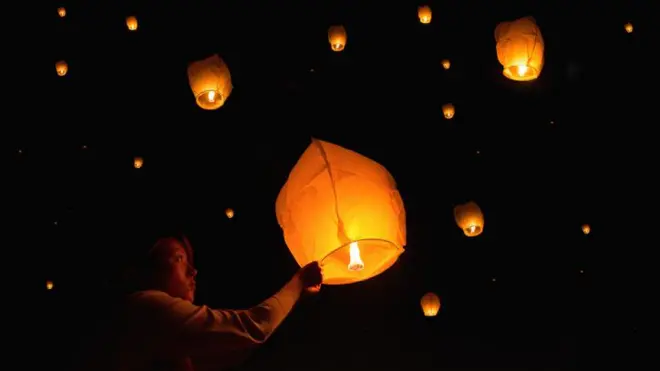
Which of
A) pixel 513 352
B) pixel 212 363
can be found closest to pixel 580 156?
pixel 513 352

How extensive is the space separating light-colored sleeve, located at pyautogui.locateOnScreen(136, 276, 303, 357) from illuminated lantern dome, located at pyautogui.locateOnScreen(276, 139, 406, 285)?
25cm

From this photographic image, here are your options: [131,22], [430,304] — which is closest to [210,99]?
[131,22]

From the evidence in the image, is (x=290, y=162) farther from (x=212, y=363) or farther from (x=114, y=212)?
(x=212, y=363)

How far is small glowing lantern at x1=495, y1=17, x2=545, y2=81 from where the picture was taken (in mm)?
3529

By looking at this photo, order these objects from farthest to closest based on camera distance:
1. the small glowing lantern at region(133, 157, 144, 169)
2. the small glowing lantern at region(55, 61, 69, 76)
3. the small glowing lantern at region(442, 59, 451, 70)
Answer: the small glowing lantern at region(442, 59, 451, 70)
the small glowing lantern at region(133, 157, 144, 169)
the small glowing lantern at region(55, 61, 69, 76)

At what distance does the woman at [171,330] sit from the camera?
135cm

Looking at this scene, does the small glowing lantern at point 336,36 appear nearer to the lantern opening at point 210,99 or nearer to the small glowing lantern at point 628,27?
the lantern opening at point 210,99

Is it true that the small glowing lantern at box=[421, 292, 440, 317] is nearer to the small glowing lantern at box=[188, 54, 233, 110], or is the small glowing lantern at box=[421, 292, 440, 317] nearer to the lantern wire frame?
the small glowing lantern at box=[188, 54, 233, 110]

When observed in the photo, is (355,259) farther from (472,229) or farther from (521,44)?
(472,229)

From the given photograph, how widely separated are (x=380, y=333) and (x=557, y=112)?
9.02 feet

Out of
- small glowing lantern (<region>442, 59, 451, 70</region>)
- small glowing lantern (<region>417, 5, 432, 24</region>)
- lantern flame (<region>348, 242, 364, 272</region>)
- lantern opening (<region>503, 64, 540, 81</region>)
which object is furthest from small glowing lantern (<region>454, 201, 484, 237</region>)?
lantern flame (<region>348, 242, 364, 272</region>)

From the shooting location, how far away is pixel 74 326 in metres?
1.46

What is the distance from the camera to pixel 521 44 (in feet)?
11.7

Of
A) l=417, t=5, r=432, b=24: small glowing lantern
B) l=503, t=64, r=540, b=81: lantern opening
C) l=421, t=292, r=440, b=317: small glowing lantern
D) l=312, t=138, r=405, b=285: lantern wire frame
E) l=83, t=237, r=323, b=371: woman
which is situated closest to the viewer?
l=83, t=237, r=323, b=371: woman
